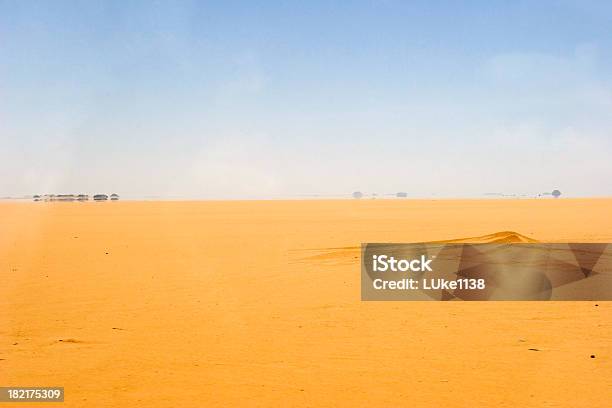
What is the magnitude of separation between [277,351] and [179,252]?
48.1ft

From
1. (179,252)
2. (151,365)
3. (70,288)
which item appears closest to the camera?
(151,365)

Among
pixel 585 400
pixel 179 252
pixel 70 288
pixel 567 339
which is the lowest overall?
pixel 585 400

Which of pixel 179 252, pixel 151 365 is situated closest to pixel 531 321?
pixel 151 365

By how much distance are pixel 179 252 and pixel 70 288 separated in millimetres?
8204

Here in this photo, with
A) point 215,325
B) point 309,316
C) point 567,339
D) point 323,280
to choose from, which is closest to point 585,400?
point 567,339

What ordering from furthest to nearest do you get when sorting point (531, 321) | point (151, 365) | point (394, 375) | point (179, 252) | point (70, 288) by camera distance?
point (179, 252)
point (70, 288)
point (531, 321)
point (151, 365)
point (394, 375)

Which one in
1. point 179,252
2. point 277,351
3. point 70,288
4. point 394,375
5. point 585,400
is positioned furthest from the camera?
point 179,252

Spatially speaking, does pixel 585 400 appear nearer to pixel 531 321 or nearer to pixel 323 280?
pixel 531 321

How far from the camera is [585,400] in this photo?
633cm

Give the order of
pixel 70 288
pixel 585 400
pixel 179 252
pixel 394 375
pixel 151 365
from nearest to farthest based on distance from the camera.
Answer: pixel 585 400 → pixel 394 375 → pixel 151 365 → pixel 70 288 → pixel 179 252

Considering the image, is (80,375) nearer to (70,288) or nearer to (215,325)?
(215,325)

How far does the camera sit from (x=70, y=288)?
14227mm

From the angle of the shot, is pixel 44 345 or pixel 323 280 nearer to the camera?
pixel 44 345

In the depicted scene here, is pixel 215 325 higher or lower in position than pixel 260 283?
lower
